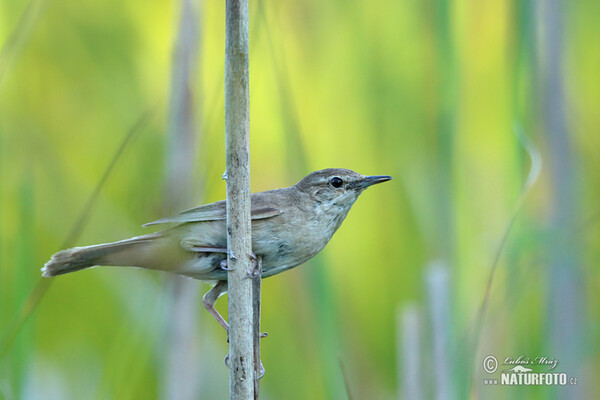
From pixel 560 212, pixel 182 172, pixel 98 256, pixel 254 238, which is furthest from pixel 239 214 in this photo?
pixel 560 212

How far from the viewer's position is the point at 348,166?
388 centimetres

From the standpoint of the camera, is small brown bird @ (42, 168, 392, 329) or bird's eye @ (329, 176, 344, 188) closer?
small brown bird @ (42, 168, 392, 329)

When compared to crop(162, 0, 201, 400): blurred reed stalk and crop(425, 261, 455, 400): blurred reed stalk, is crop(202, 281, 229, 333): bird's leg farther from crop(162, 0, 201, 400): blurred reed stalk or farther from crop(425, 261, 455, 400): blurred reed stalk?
crop(425, 261, 455, 400): blurred reed stalk

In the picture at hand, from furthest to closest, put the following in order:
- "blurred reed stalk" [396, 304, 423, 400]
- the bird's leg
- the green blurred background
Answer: the bird's leg → "blurred reed stalk" [396, 304, 423, 400] → the green blurred background

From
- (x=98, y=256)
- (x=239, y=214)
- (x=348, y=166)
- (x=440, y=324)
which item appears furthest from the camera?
(x=348, y=166)

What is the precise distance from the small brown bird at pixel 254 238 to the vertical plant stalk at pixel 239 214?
49 cm

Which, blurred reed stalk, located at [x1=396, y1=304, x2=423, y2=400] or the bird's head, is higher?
the bird's head

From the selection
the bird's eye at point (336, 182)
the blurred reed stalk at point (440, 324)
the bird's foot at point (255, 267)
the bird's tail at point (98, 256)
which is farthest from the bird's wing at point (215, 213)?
the blurred reed stalk at point (440, 324)

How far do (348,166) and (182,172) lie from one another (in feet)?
5.66

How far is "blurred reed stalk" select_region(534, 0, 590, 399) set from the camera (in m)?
2.42

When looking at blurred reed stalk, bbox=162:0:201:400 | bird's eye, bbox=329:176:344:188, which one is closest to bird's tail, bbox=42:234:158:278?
blurred reed stalk, bbox=162:0:201:400

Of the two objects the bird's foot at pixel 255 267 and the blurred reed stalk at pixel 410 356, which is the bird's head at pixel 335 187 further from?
the bird's foot at pixel 255 267

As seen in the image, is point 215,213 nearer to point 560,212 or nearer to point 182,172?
point 182,172

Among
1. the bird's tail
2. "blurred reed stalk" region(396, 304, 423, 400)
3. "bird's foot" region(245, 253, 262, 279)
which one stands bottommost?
"blurred reed stalk" region(396, 304, 423, 400)
